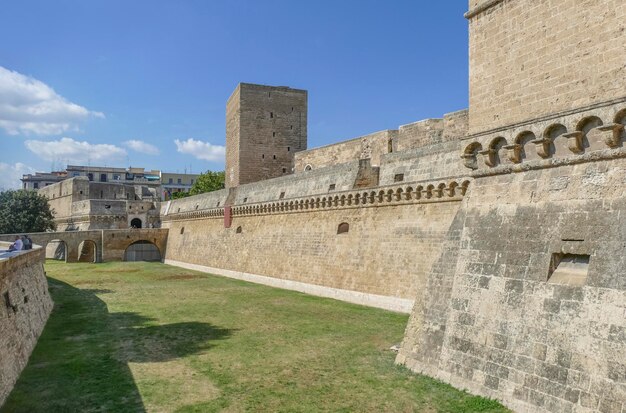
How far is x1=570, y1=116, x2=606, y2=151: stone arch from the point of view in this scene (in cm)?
625

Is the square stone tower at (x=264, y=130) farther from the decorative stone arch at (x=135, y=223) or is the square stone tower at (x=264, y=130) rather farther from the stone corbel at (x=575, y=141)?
the stone corbel at (x=575, y=141)

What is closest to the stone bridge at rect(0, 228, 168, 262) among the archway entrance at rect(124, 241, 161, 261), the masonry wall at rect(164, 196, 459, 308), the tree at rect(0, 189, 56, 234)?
the archway entrance at rect(124, 241, 161, 261)

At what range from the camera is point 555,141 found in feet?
22.5

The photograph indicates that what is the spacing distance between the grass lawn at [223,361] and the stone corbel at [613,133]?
12.0ft

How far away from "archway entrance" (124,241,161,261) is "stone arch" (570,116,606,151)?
36.1m

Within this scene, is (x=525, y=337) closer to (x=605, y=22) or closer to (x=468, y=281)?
(x=468, y=281)

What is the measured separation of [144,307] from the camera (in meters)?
15.1

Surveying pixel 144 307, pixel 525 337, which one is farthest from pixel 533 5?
pixel 144 307

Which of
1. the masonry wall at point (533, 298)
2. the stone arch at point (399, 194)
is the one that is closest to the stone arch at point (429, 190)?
the stone arch at point (399, 194)

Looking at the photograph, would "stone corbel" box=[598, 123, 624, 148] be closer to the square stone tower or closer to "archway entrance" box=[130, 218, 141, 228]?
the square stone tower

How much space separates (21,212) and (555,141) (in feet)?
144

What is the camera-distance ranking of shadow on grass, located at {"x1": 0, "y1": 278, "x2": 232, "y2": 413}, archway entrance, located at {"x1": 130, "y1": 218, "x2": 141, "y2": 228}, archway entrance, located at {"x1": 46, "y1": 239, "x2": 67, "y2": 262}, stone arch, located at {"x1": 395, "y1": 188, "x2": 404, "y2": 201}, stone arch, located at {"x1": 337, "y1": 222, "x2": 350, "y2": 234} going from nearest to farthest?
shadow on grass, located at {"x1": 0, "y1": 278, "x2": 232, "y2": 413} < stone arch, located at {"x1": 395, "y1": 188, "x2": 404, "y2": 201} < stone arch, located at {"x1": 337, "y1": 222, "x2": 350, "y2": 234} < archway entrance, located at {"x1": 46, "y1": 239, "x2": 67, "y2": 262} < archway entrance, located at {"x1": 130, "y1": 218, "x2": 141, "y2": 228}

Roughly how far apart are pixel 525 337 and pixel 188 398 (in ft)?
16.0

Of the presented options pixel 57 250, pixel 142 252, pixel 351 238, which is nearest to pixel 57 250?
pixel 57 250
